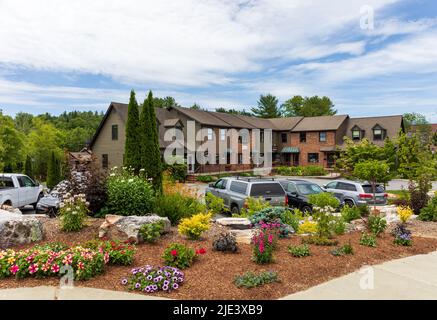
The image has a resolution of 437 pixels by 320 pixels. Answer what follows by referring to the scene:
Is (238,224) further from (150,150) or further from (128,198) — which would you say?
(150,150)

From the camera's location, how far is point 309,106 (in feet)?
262

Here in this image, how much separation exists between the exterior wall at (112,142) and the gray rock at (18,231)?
2977cm

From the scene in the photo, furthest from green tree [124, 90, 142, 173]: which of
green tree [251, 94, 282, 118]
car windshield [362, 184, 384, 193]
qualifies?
green tree [251, 94, 282, 118]

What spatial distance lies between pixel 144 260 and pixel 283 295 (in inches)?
109

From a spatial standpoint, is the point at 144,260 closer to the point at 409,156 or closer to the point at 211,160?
the point at 409,156

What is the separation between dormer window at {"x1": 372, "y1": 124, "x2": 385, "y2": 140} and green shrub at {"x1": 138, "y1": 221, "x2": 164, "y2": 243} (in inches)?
1769

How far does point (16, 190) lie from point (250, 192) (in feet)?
32.7

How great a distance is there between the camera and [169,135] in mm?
40062

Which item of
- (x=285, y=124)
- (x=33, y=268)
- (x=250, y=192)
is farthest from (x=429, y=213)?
(x=285, y=124)

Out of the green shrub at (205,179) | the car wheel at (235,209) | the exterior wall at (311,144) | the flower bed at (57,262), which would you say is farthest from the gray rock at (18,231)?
the exterior wall at (311,144)

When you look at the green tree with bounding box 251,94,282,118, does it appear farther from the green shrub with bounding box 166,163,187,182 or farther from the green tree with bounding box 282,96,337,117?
the green shrub with bounding box 166,163,187,182

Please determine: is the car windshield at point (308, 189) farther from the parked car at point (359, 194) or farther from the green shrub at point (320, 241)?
the green shrub at point (320, 241)

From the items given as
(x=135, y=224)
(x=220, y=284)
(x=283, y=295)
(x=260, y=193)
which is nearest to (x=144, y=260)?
(x=135, y=224)
